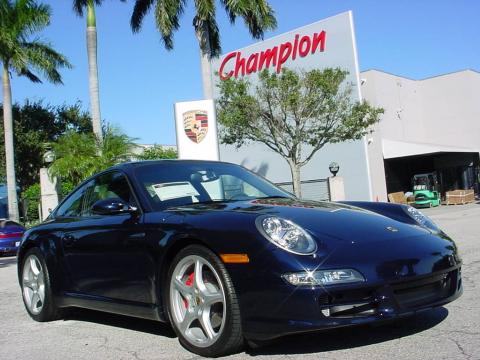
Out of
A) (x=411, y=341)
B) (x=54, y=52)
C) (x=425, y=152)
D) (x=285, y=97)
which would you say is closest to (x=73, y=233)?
(x=411, y=341)

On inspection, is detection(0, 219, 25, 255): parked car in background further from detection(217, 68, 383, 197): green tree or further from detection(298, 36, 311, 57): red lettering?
detection(298, 36, 311, 57): red lettering

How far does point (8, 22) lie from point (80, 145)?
7.06 m

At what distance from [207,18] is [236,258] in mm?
21271

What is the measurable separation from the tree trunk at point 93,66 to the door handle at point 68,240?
19.0 metres

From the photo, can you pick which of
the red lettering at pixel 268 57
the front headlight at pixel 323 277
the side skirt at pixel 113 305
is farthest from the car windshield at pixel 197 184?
the red lettering at pixel 268 57

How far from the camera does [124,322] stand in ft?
18.5

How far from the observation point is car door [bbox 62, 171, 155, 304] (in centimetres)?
452

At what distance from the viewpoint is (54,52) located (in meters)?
30.1

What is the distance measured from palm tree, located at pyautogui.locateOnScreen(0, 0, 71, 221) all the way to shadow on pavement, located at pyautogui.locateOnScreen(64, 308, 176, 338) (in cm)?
2116

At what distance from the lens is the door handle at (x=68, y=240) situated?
17.6 ft

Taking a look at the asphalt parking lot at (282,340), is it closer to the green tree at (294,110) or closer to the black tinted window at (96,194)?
the black tinted window at (96,194)

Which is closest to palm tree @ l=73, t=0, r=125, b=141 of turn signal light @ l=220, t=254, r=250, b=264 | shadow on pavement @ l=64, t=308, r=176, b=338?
shadow on pavement @ l=64, t=308, r=176, b=338

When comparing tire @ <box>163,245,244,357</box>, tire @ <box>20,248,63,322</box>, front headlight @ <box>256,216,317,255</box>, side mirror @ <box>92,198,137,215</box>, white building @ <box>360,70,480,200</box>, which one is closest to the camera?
front headlight @ <box>256,216,317,255</box>

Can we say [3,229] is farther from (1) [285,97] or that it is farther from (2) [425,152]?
(2) [425,152]
